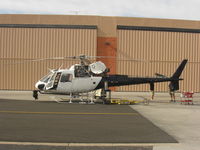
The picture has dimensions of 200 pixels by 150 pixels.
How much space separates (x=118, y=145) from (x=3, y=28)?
25294 millimetres

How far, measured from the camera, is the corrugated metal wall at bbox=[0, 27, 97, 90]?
90.2 feet

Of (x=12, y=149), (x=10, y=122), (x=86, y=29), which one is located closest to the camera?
(x=12, y=149)

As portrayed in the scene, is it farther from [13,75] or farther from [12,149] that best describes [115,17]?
[12,149]

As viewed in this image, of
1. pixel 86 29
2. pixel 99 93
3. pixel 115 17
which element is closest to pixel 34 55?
pixel 86 29

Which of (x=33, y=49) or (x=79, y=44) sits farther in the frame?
(x=33, y=49)

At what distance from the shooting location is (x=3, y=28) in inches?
1094

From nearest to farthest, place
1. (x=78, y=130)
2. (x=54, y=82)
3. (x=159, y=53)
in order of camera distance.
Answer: (x=78, y=130)
(x=54, y=82)
(x=159, y=53)

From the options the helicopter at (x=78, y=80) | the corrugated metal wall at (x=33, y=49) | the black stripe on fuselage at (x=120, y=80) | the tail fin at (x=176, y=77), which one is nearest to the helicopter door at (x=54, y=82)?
the helicopter at (x=78, y=80)

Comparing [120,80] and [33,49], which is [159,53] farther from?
[33,49]

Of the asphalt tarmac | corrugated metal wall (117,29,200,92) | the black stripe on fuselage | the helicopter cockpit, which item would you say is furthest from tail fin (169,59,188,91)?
corrugated metal wall (117,29,200,92)

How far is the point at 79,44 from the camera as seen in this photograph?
90.4ft

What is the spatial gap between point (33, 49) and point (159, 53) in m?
14.8

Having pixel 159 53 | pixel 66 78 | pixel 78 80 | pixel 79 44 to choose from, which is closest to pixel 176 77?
pixel 78 80

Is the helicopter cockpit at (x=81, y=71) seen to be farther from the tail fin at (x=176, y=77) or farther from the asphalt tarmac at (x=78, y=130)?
the tail fin at (x=176, y=77)
